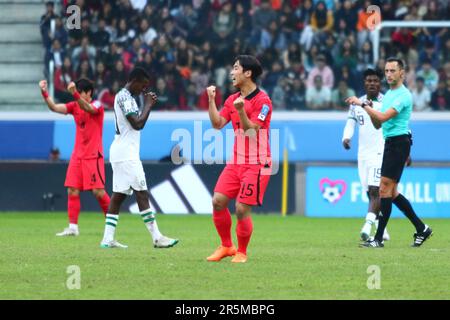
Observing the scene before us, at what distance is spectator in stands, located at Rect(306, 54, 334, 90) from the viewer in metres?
25.4

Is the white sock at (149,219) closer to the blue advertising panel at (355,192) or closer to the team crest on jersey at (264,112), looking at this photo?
the team crest on jersey at (264,112)

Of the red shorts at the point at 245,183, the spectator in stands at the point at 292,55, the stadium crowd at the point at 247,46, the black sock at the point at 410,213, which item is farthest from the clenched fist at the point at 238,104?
the spectator in stands at the point at 292,55

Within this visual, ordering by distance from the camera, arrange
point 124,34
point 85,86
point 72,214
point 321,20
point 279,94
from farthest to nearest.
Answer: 1. point 124,34
2. point 321,20
3. point 279,94
4. point 72,214
5. point 85,86

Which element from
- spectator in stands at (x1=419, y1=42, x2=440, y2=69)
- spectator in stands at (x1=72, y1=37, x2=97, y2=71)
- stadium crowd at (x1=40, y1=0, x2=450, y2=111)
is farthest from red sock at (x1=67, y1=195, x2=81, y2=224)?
spectator in stands at (x1=419, y1=42, x2=440, y2=69)

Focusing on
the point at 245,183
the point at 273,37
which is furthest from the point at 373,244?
the point at 273,37

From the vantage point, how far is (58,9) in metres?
27.2

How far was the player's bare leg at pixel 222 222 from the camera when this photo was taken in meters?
12.8

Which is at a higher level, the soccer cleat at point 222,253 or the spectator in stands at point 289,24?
the spectator in stands at point 289,24

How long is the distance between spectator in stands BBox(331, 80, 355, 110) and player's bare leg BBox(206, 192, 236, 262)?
12638 millimetres

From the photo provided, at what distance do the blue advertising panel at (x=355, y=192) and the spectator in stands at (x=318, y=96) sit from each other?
2.62 m

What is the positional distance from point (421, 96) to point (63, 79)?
25.3ft

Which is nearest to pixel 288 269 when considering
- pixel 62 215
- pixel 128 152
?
pixel 128 152

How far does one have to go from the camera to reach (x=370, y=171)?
55.5ft

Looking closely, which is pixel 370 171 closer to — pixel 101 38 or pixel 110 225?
pixel 110 225
